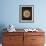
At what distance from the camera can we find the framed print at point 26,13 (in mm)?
3900

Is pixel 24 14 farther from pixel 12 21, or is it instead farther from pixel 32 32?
pixel 32 32

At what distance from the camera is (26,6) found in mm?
3904

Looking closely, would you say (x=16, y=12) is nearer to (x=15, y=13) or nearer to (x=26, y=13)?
(x=15, y=13)

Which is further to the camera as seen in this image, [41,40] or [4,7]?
[4,7]

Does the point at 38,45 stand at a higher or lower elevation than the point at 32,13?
lower

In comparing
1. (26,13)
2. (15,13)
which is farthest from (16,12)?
(26,13)

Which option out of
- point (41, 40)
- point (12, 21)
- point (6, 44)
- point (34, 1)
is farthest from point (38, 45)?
point (34, 1)

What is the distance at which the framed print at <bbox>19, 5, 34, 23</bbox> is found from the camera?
12.8 feet

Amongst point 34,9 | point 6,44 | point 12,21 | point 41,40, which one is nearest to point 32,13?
point 34,9

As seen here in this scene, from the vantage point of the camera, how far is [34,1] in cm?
390

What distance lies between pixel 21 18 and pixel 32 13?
38cm

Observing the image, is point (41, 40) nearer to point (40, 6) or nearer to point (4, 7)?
point (40, 6)

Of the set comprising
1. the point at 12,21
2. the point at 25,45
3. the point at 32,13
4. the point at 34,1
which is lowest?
the point at 25,45

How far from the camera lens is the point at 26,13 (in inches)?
155
